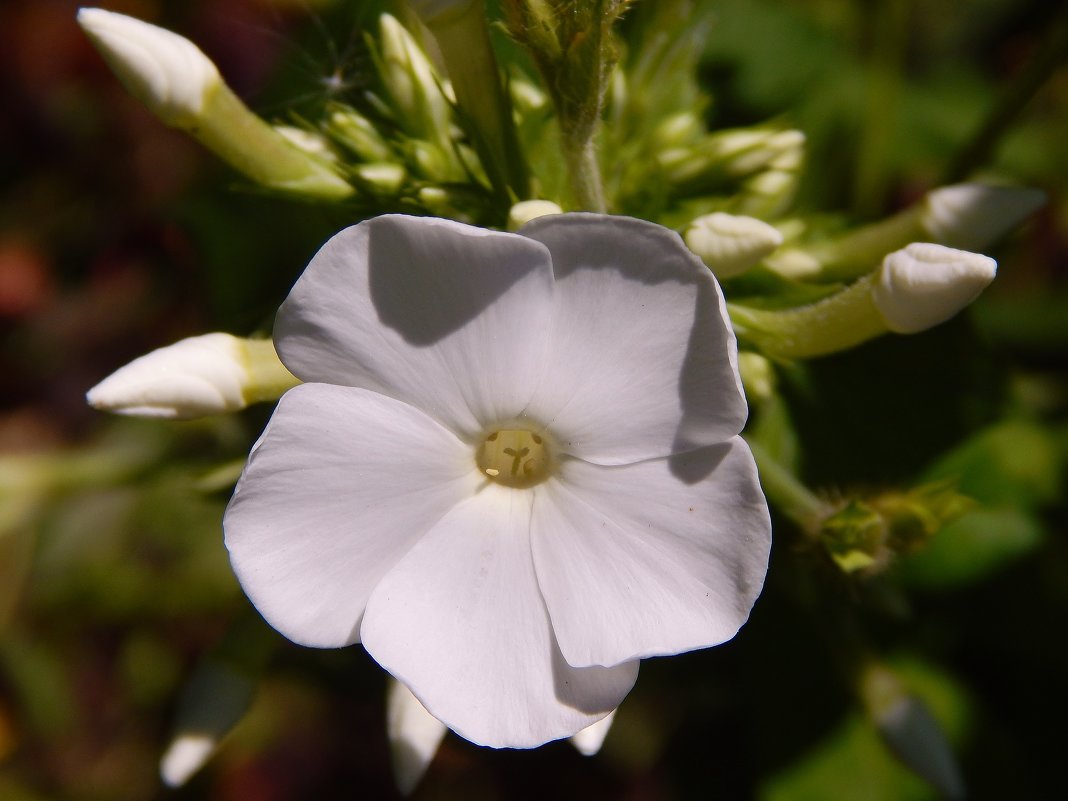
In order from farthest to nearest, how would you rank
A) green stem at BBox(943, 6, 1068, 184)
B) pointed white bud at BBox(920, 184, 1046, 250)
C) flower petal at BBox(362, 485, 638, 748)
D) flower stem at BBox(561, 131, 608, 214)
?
1. green stem at BBox(943, 6, 1068, 184)
2. pointed white bud at BBox(920, 184, 1046, 250)
3. flower stem at BBox(561, 131, 608, 214)
4. flower petal at BBox(362, 485, 638, 748)

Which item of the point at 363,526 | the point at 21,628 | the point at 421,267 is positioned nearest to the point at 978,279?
the point at 421,267

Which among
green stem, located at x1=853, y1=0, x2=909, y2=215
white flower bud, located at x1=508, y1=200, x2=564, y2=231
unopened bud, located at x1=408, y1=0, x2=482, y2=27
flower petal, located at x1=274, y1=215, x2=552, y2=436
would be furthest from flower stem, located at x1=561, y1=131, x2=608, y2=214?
green stem, located at x1=853, y1=0, x2=909, y2=215

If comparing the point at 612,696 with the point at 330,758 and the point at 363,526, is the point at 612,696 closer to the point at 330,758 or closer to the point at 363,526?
the point at 363,526

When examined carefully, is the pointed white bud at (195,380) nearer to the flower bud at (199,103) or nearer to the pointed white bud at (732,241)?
the flower bud at (199,103)

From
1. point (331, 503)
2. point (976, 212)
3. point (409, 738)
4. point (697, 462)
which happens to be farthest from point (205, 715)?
point (976, 212)

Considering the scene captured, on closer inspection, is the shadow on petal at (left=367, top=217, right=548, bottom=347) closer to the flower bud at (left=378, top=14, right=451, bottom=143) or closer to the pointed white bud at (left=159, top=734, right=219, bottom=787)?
the flower bud at (left=378, top=14, right=451, bottom=143)

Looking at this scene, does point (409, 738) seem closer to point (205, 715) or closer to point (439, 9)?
point (205, 715)
